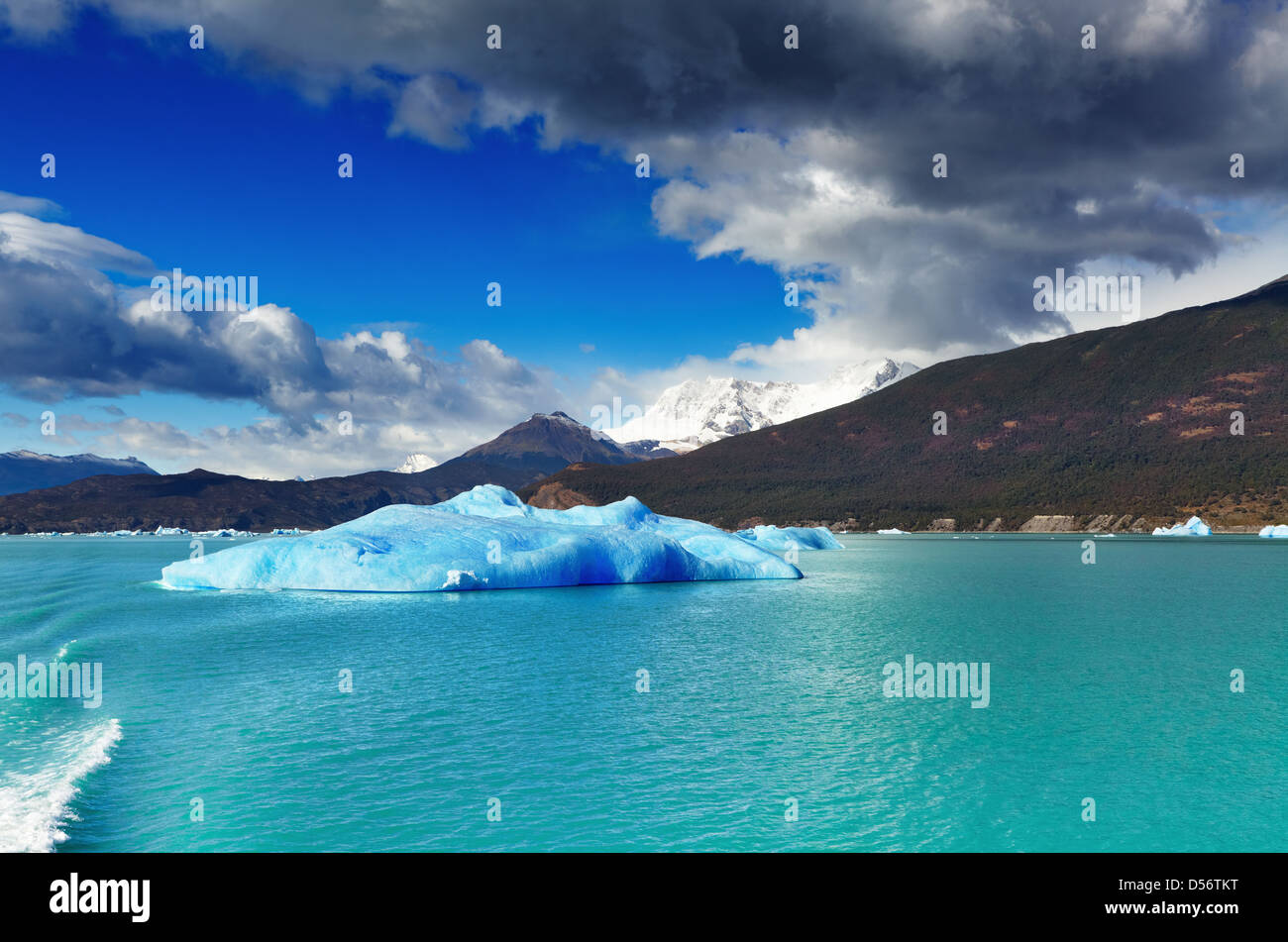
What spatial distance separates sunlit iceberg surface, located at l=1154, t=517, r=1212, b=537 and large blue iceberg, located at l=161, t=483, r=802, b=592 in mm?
92200

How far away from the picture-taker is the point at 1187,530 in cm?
10338

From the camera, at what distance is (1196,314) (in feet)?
517

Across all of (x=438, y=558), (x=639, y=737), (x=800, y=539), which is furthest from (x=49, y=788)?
(x=800, y=539)

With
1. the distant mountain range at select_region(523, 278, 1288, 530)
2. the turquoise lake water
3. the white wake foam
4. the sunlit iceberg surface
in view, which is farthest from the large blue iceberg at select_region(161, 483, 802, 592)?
the distant mountain range at select_region(523, 278, 1288, 530)

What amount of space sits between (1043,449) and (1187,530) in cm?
4371

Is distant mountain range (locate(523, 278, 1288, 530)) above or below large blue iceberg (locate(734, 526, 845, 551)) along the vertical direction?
above

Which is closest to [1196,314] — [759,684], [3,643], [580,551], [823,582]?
[823,582]

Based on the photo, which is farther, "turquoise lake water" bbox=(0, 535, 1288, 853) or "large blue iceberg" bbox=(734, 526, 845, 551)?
"large blue iceberg" bbox=(734, 526, 845, 551)

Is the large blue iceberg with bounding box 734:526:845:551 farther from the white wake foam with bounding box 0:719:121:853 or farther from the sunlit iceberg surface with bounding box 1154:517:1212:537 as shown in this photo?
the white wake foam with bounding box 0:719:121:853

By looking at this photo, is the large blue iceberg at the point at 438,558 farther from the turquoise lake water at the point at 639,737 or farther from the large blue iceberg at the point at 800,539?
the large blue iceberg at the point at 800,539

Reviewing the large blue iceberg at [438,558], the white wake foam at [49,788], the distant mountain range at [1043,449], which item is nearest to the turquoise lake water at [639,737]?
the white wake foam at [49,788]

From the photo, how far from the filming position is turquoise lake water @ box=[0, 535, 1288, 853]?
8.63m
